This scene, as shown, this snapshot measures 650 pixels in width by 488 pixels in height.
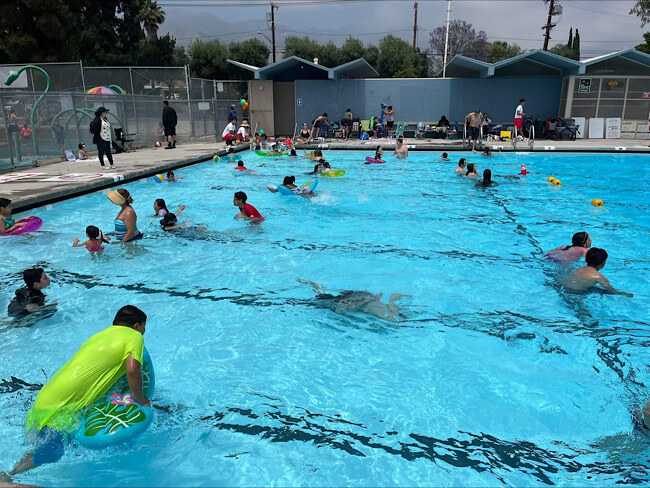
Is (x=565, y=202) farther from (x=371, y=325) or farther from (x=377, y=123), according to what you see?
(x=377, y=123)

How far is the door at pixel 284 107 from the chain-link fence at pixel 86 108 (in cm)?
183

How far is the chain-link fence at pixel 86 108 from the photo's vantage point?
14.4 meters

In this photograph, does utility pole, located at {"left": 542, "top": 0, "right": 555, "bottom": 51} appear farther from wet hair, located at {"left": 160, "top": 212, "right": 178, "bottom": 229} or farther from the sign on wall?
wet hair, located at {"left": 160, "top": 212, "right": 178, "bottom": 229}

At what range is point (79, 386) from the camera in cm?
347

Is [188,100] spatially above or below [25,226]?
above

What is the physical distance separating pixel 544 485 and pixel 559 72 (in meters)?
24.3

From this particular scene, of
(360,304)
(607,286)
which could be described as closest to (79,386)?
(360,304)

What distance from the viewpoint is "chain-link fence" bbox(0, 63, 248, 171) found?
14.4 m

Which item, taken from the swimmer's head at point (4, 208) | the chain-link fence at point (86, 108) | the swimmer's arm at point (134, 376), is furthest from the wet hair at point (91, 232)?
the chain-link fence at point (86, 108)

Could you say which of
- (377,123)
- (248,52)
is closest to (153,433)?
(377,123)

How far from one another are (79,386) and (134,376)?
14.6 inches

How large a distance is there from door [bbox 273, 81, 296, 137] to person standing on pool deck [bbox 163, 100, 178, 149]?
297 inches

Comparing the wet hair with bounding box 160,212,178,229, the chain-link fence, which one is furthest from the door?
Answer: the wet hair with bounding box 160,212,178,229

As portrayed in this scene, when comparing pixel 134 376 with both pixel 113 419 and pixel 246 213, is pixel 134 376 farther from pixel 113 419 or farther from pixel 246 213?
pixel 246 213
